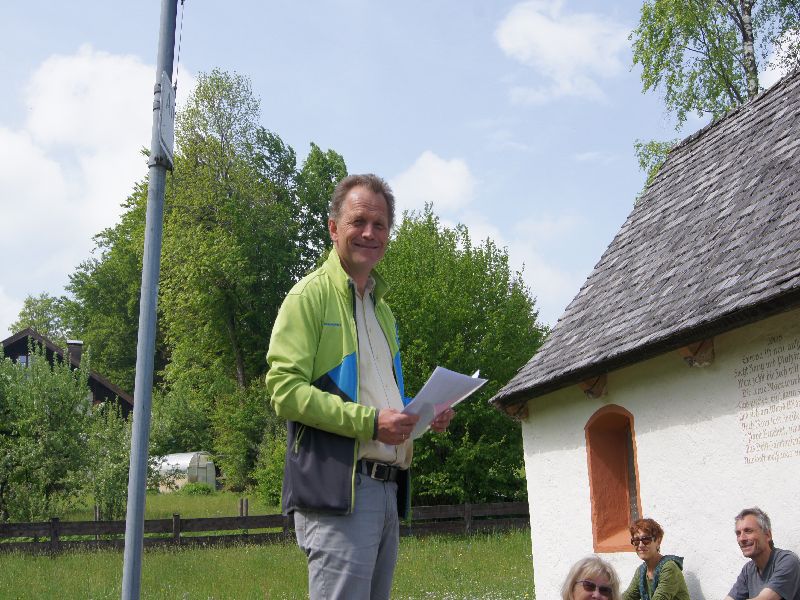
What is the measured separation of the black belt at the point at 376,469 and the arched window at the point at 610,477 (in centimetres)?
725

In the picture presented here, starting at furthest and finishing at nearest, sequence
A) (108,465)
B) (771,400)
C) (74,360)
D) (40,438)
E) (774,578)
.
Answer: (74,360) < (108,465) < (40,438) < (771,400) < (774,578)

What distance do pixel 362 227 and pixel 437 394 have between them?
665mm

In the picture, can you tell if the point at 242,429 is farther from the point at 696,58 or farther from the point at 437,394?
the point at 437,394

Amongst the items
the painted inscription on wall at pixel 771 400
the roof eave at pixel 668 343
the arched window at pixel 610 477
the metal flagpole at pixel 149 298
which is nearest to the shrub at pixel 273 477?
the roof eave at pixel 668 343

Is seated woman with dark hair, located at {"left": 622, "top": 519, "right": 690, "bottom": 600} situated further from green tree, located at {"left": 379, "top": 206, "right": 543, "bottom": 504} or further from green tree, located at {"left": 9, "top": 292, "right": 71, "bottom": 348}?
green tree, located at {"left": 9, "top": 292, "right": 71, "bottom": 348}

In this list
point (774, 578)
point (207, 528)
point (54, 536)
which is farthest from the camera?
point (207, 528)

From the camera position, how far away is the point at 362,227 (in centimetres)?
333

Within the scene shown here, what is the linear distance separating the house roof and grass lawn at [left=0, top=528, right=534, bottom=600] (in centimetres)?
329

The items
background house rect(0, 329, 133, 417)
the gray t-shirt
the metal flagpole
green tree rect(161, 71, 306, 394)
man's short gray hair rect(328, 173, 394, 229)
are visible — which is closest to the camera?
man's short gray hair rect(328, 173, 394, 229)

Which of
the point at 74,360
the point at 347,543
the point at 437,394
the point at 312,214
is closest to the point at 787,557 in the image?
the point at 437,394

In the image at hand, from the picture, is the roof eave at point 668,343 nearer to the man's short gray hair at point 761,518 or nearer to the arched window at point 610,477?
the arched window at point 610,477

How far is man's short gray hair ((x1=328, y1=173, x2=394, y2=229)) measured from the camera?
11.1ft

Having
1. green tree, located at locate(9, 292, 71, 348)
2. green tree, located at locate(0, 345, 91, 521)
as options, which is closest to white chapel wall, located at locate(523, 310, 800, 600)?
green tree, located at locate(0, 345, 91, 521)

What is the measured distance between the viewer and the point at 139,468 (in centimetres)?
375
